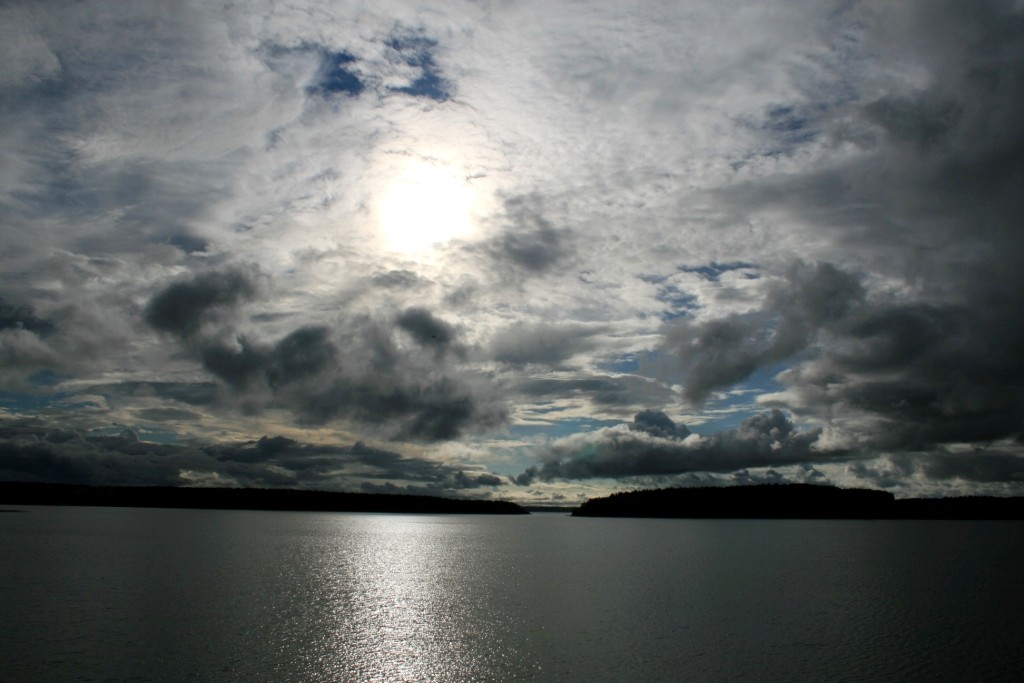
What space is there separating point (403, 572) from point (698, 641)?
146 ft

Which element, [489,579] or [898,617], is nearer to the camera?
[898,617]

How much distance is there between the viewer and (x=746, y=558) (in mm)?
93875

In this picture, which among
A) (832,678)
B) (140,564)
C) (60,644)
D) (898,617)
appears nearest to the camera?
(832,678)

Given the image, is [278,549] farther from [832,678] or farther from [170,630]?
[832,678]

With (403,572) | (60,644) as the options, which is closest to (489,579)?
(403,572)

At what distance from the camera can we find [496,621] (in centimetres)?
4216

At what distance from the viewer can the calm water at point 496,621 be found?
30.6 meters

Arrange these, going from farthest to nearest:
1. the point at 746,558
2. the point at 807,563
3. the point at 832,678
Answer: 1. the point at 746,558
2. the point at 807,563
3. the point at 832,678

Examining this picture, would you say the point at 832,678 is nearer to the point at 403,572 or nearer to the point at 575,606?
the point at 575,606

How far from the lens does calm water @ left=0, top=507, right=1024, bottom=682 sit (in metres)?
30.6

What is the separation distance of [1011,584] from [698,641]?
49169 millimetres

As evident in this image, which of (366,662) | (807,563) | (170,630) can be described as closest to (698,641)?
(366,662)

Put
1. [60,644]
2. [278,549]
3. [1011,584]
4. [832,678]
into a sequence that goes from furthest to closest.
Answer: [278,549]
[1011,584]
[60,644]
[832,678]

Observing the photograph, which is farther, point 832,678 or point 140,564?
point 140,564
